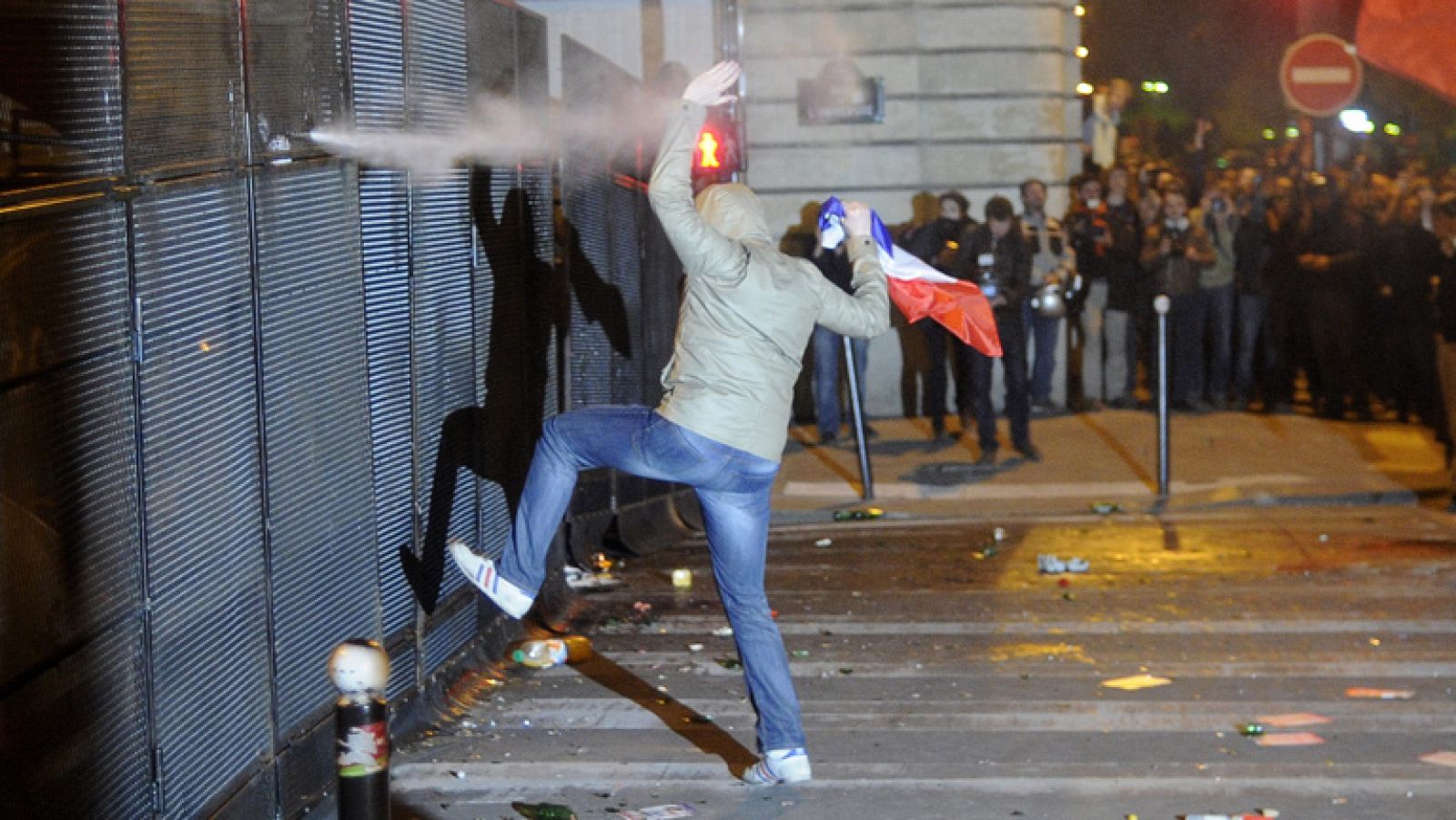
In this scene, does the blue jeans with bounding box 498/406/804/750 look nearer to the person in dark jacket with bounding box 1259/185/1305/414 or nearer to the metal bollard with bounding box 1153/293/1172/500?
the metal bollard with bounding box 1153/293/1172/500

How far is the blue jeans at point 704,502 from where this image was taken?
21.2 ft

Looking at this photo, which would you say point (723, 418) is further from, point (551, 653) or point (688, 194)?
point (551, 653)

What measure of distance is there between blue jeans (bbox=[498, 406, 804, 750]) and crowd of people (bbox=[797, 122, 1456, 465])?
9.63m

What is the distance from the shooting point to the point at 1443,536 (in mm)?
11594

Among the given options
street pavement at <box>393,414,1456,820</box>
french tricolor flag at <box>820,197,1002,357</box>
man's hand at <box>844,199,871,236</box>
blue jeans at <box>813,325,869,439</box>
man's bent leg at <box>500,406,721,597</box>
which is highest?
man's hand at <box>844,199,871,236</box>

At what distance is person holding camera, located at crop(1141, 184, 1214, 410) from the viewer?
17422 mm

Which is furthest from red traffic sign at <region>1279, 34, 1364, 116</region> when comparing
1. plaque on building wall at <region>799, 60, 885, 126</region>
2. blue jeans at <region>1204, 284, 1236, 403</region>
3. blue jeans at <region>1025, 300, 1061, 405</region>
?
plaque on building wall at <region>799, 60, 885, 126</region>

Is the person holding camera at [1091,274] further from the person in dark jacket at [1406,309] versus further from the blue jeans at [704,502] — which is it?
the blue jeans at [704,502]

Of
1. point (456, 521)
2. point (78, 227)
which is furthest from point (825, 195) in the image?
point (78, 227)

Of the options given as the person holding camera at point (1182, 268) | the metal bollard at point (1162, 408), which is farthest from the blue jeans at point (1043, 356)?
the metal bollard at point (1162, 408)

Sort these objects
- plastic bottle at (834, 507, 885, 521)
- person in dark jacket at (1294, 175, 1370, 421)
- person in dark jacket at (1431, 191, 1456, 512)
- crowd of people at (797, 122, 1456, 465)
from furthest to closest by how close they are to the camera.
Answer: person in dark jacket at (1294, 175, 1370, 421)
crowd of people at (797, 122, 1456, 465)
plastic bottle at (834, 507, 885, 521)
person in dark jacket at (1431, 191, 1456, 512)

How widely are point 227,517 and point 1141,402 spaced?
13.9 meters

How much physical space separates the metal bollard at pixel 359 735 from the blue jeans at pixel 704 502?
2.19m

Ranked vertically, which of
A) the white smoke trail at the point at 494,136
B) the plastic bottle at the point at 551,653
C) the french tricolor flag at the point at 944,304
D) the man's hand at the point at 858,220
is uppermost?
the white smoke trail at the point at 494,136
